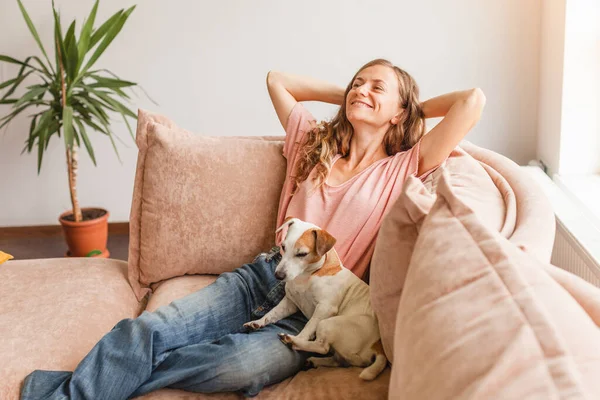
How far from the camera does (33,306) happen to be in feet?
5.61

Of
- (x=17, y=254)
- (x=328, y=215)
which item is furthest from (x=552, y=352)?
(x=17, y=254)

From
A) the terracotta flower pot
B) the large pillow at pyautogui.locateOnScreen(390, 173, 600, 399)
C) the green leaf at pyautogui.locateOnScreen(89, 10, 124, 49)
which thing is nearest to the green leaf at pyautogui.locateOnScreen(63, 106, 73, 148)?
the green leaf at pyautogui.locateOnScreen(89, 10, 124, 49)

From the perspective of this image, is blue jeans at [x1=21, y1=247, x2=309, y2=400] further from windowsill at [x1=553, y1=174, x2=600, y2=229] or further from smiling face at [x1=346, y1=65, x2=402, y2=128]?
windowsill at [x1=553, y1=174, x2=600, y2=229]

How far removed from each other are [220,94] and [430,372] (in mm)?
2741

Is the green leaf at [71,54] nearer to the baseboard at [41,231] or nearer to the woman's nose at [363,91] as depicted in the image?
the baseboard at [41,231]

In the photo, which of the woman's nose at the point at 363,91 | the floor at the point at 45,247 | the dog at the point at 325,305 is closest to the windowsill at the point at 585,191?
the woman's nose at the point at 363,91

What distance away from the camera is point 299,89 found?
2152mm

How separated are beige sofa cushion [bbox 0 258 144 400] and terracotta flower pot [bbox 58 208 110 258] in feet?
3.79

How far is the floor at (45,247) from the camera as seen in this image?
333 cm

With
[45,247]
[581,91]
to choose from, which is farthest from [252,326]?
[45,247]

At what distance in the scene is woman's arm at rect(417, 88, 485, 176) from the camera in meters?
1.74

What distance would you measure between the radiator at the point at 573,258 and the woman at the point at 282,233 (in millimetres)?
524

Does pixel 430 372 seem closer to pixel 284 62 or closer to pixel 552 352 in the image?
pixel 552 352

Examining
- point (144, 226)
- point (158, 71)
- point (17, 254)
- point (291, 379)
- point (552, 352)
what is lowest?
point (17, 254)
